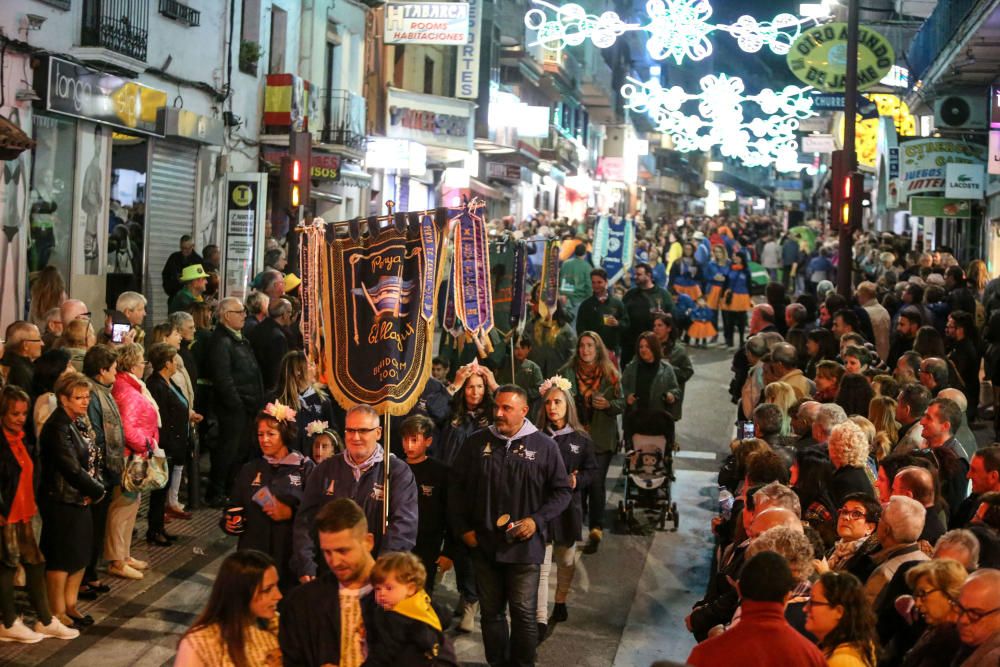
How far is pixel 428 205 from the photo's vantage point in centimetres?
3762

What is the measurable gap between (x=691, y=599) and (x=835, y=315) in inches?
203

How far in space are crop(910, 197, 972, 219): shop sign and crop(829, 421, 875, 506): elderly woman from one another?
18125 mm

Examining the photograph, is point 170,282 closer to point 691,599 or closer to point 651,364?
point 651,364

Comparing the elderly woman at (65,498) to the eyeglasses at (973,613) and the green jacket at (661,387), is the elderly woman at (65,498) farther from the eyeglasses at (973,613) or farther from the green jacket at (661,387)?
the eyeglasses at (973,613)

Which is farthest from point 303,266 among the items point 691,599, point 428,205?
point 428,205

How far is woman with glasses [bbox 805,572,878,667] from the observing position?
5816mm

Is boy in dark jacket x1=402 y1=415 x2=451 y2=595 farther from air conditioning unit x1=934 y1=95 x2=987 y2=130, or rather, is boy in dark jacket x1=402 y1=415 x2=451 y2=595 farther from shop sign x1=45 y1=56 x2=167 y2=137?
air conditioning unit x1=934 y1=95 x2=987 y2=130

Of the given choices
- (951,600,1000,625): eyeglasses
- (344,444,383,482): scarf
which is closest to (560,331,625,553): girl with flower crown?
(344,444,383,482): scarf

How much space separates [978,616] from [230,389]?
8.64 m

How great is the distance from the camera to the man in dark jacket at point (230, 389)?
42.8 ft

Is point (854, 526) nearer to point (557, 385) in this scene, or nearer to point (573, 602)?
point (557, 385)

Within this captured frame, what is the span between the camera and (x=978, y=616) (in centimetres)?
548

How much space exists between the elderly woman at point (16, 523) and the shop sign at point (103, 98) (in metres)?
8.91

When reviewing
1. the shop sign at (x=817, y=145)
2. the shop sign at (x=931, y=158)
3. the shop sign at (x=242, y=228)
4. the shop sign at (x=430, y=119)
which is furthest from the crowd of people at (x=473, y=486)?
the shop sign at (x=817, y=145)
